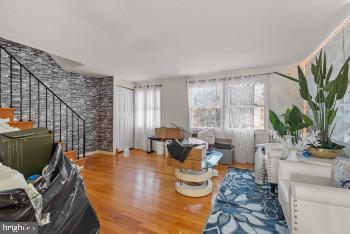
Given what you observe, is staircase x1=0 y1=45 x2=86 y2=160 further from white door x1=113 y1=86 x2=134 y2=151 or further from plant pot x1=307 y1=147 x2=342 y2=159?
plant pot x1=307 y1=147 x2=342 y2=159

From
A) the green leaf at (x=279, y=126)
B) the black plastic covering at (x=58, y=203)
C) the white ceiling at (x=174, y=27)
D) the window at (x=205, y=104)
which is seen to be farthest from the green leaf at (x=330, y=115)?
the black plastic covering at (x=58, y=203)

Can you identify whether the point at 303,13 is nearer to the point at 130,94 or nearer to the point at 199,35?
the point at 199,35

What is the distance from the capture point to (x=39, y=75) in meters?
3.67

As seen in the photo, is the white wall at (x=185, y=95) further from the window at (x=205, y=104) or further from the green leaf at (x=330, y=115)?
the green leaf at (x=330, y=115)

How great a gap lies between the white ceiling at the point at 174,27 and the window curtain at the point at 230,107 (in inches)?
34.8

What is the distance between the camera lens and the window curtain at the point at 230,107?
3.89 m

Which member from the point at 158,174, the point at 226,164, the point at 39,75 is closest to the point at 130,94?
the point at 39,75

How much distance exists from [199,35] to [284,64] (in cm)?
241

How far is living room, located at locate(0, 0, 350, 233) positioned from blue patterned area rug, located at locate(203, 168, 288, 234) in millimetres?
16

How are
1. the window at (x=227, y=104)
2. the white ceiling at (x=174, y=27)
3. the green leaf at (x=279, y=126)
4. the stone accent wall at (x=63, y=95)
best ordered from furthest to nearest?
the window at (x=227, y=104) < the stone accent wall at (x=63, y=95) < the green leaf at (x=279, y=126) < the white ceiling at (x=174, y=27)

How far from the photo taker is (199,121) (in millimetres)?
4527

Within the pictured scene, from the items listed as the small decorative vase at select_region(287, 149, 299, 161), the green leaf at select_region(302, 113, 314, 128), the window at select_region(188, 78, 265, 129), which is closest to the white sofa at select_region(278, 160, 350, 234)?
the small decorative vase at select_region(287, 149, 299, 161)

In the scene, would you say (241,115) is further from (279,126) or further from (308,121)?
(308,121)

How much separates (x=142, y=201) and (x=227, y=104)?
291cm
